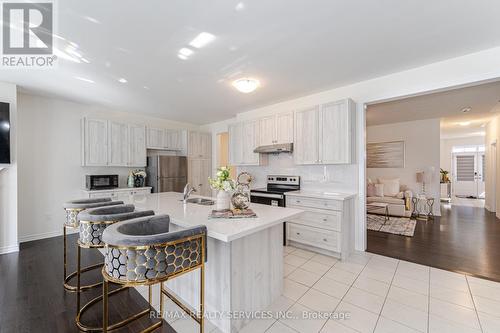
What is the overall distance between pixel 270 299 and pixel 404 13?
112 inches

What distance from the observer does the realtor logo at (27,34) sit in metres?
1.73

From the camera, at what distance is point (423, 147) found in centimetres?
597

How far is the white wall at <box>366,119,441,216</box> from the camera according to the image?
578cm

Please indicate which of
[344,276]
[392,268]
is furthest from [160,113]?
[392,268]

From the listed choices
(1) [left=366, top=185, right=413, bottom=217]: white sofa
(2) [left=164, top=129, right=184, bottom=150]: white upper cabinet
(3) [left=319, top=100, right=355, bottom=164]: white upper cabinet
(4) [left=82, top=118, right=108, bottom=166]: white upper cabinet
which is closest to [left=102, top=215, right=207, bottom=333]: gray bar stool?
(3) [left=319, top=100, right=355, bottom=164]: white upper cabinet

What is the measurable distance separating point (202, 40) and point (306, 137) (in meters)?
2.26

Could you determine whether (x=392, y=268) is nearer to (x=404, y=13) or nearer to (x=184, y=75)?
(x=404, y=13)

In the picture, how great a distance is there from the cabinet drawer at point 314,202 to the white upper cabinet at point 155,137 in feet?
11.6

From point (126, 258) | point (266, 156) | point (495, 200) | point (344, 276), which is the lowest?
point (344, 276)

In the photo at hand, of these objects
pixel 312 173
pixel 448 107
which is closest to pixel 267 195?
pixel 312 173

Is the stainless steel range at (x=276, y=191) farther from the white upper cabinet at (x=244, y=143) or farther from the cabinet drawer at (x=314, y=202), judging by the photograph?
the white upper cabinet at (x=244, y=143)

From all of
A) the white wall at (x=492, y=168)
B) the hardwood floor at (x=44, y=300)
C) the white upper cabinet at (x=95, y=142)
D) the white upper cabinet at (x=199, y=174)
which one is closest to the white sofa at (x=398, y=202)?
the white wall at (x=492, y=168)

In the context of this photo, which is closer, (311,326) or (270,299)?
(311,326)

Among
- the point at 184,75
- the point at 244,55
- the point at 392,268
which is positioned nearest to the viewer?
the point at 244,55
